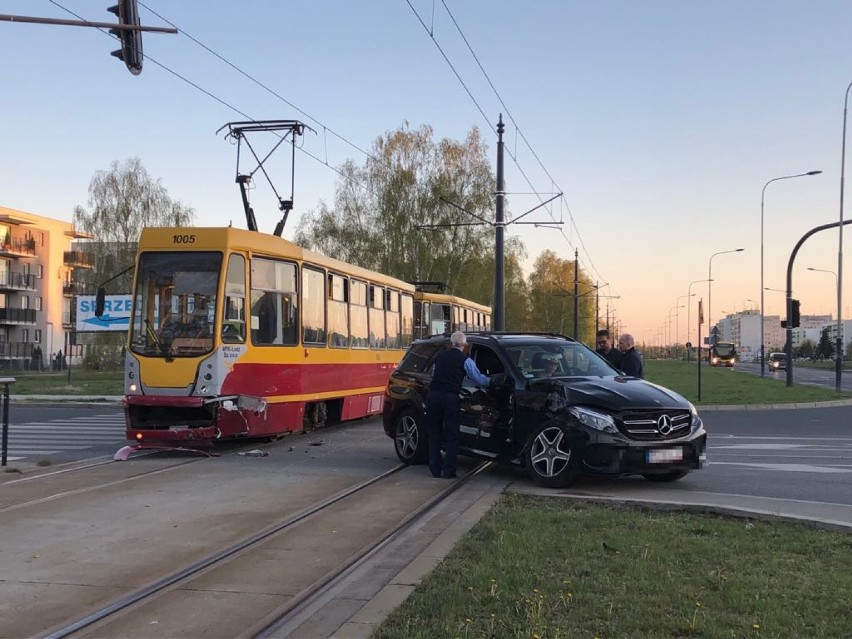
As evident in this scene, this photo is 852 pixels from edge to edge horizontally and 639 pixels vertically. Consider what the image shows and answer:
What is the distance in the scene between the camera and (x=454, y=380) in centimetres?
1056

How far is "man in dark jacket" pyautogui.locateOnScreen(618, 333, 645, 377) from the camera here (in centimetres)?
1280

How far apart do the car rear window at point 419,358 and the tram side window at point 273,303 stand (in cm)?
227

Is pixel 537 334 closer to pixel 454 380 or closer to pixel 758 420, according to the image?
pixel 454 380

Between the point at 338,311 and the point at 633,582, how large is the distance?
38.3 ft

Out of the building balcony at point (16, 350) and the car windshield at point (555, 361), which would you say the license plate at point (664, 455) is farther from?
the building balcony at point (16, 350)

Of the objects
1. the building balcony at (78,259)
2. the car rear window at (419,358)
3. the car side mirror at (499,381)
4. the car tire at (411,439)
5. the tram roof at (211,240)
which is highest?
the building balcony at (78,259)

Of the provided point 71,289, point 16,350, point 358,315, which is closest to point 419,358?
point 358,315

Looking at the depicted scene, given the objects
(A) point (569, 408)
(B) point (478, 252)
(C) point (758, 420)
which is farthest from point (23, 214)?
(A) point (569, 408)

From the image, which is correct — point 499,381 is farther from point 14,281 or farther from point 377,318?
point 14,281

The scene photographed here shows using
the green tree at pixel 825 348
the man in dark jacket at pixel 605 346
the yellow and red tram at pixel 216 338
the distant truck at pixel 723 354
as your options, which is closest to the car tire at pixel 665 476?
the man in dark jacket at pixel 605 346

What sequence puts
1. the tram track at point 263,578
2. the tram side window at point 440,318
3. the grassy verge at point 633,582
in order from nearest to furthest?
the grassy verge at point 633,582 < the tram track at point 263,578 < the tram side window at point 440,318

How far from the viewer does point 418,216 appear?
166 feet

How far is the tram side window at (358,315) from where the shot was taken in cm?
1755

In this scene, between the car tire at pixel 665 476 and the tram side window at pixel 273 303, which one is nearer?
the car tire at pixel 665 476
